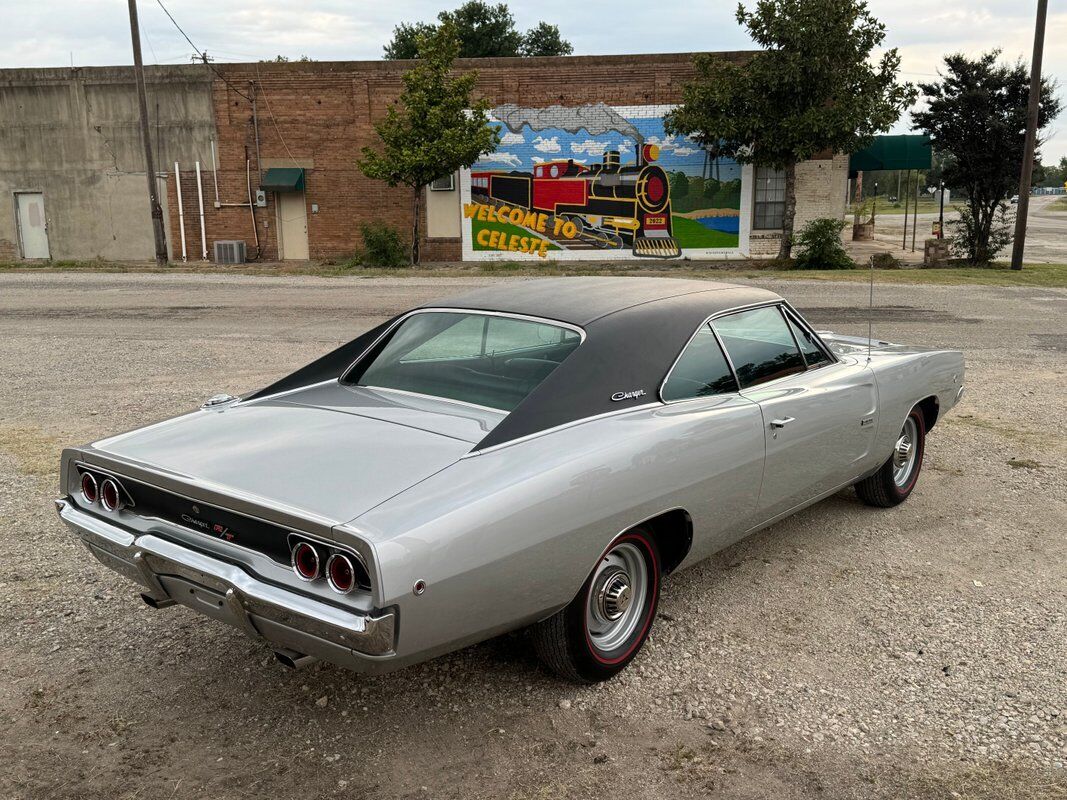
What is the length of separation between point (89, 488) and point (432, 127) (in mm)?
22138

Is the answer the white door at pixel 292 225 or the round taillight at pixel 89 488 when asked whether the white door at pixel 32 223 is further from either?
the round taillight at pixel 89 488

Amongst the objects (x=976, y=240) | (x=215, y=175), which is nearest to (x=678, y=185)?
(x=976, y=240)

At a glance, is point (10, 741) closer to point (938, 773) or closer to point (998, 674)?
point (938, 773)

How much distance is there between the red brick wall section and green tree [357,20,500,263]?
2.49 m

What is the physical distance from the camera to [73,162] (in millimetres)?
29281

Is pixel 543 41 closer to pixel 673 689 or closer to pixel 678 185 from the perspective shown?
pixel 678 185

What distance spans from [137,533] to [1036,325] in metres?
13.4

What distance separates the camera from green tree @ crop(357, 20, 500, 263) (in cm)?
2438

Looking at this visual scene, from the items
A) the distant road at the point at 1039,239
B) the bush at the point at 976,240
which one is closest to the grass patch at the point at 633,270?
the bush at the point at 976,240

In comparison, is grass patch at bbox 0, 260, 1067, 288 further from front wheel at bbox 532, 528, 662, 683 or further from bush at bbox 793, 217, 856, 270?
front wheel at bbox 532, 528, 662, 683

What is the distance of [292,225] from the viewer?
28.9m

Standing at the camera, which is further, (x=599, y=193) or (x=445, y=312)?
(x=599, y=193)

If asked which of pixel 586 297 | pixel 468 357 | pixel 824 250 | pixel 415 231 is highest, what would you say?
pixel 586 297

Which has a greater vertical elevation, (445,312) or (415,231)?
(445,312)
